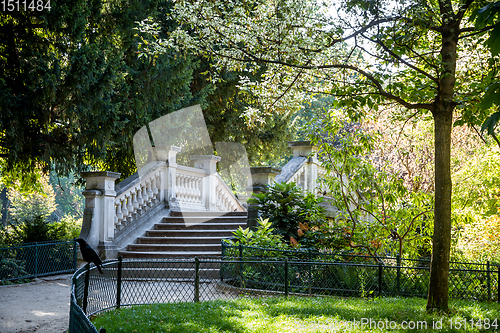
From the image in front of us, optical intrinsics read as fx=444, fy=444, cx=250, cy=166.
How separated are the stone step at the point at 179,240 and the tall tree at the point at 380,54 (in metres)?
4.55

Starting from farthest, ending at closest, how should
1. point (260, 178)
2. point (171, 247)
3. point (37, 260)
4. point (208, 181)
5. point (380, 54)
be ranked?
point (208, 181)
point (260, 178)
point (171, 247)
point (37, 260)
point (380, 54)

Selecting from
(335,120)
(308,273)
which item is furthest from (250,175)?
(308,273)

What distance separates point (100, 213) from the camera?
11.1 meters

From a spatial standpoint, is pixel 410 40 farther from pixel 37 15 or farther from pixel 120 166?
pixel 120 166

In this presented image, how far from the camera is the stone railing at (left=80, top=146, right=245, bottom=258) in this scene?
36.1 ft

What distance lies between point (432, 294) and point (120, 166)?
42.7 ft

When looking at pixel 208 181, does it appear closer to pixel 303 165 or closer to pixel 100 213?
pixel 303 165

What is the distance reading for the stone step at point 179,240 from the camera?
Result: 1156 cm

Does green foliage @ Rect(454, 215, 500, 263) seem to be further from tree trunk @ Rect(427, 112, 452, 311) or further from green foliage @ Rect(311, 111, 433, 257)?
tree trunk @ Rect(427, 112, 452, 311)

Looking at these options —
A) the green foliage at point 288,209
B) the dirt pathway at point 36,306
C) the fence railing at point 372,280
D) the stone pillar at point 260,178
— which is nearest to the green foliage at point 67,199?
the stone pillar at point 260,178

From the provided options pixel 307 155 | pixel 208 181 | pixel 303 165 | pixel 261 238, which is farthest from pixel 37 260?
pixel 307 155

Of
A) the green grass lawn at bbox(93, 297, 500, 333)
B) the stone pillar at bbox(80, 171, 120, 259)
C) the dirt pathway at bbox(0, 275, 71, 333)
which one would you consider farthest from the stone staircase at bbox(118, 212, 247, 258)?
the green grass lawn at bbox(93, 297, 500, 333)

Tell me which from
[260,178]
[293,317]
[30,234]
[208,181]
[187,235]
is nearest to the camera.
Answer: [293,317]

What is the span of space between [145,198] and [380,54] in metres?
7.98
